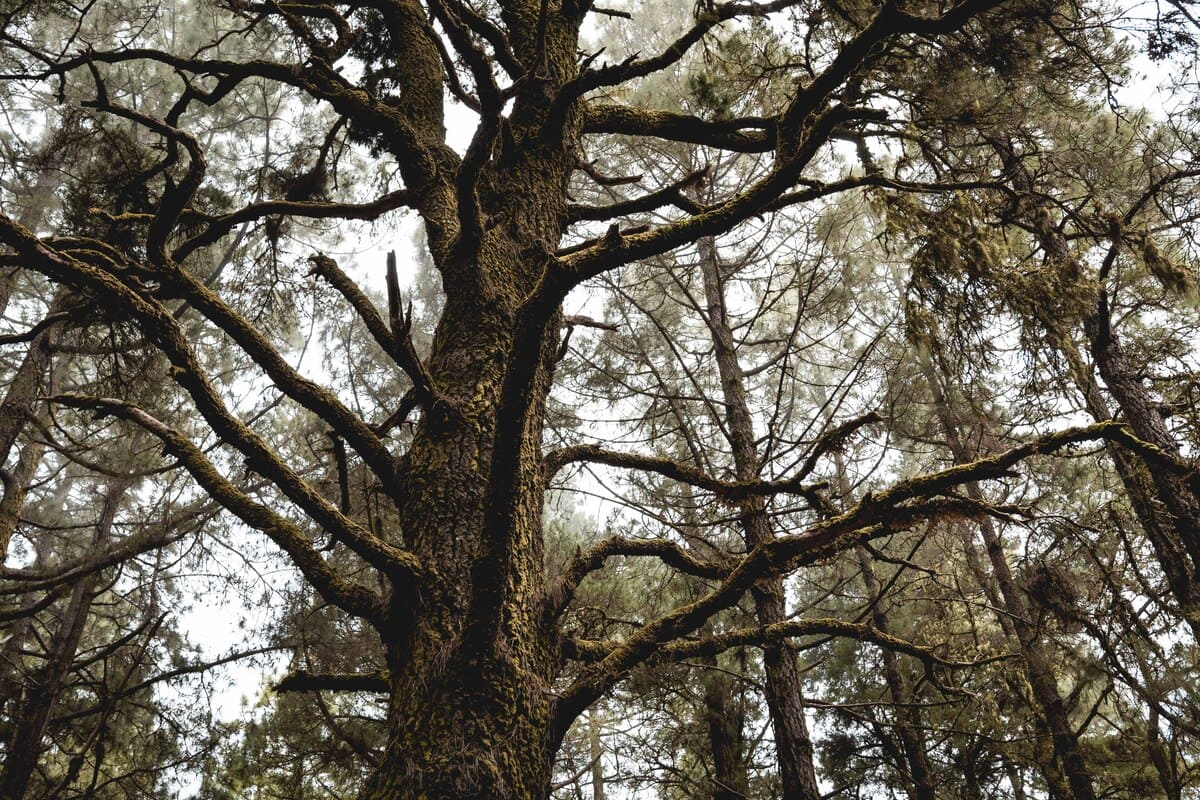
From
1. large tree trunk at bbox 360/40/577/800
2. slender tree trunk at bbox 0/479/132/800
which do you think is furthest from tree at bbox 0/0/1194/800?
slender tree trunk at bbox 0/479/132/800

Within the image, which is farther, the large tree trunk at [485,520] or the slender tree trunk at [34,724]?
the slender tree trunk at [34,724]

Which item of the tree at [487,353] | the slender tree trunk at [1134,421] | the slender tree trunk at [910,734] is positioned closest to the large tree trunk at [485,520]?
the tree at [487,353]

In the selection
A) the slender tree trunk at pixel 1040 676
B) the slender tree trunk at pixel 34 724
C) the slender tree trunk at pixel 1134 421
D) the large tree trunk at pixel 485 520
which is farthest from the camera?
the slender tree trunk at pixel 1040 676

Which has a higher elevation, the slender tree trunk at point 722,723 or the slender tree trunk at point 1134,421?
the slender tree trunk at point 1134,421

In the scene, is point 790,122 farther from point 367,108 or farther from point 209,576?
point 209,576

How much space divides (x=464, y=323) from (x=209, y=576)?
6880 millimetres

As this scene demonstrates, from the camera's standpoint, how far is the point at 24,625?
359 inches

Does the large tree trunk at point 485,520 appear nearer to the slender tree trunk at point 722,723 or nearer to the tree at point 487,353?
the tree at point 487,353

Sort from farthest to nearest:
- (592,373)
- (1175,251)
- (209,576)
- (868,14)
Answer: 1. (592,373)
2. (209,576)
3. (1175,251)
4. (868,14)

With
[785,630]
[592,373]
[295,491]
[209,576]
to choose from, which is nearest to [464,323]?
[295,491]

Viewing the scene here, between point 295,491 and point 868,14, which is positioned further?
point 868,14

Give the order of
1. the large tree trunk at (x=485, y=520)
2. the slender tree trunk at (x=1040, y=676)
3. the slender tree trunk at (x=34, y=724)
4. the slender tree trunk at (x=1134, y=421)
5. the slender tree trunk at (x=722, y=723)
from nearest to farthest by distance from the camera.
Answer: the large tree trunk at (x=485, y=520), the slender tree trunk at (x=34, y=724), the slender tree trunk at (x=1134, y=421), the slender tree trunk at (x=1040, y=676), the slender tree trunk at (x=722, y=723)

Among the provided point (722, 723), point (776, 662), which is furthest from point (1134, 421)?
point (722, 723)

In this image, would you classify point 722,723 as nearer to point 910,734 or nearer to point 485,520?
point 910,734
